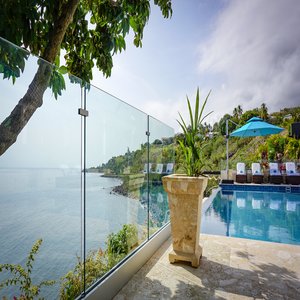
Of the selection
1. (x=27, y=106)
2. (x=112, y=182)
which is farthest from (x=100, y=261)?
(x=27, y=106)

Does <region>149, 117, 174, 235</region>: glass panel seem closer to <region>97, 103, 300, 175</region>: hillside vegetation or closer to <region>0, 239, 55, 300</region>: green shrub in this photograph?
<region>97, 103, 300, 175</region>: hillside vegetation

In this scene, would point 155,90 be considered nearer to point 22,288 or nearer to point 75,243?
point 75,243

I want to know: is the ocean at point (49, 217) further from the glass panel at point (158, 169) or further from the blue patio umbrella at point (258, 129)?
the blue patio umbrella at point (258, 129)

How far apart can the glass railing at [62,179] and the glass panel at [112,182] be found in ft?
0.03

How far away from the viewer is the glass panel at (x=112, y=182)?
7.04 feet

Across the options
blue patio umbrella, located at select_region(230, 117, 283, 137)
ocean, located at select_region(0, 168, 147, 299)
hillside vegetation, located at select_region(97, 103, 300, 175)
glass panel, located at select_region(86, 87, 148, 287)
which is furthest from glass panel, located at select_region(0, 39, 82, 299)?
blue patio umbrella, located at select_region(230, 117, 283, 137)

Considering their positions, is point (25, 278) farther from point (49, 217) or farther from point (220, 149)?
point (220, 149)

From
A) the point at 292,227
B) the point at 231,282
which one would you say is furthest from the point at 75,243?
the point at 292,227

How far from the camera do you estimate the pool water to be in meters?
4.91

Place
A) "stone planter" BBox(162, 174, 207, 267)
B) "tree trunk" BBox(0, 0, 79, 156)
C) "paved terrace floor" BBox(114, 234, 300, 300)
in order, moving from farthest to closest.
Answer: "stone planter" BBox(162, 174, 207, 267)
"paved terrace floor" BBox(114, 234, 300, 300)
"tree trunk" BBox(0, 0, 79, 156)

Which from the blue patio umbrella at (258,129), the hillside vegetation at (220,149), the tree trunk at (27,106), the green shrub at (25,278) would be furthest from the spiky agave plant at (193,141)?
the blue patio umbrella at (258,129)

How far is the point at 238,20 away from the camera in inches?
223

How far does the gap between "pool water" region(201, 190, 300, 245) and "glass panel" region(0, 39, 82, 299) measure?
3814 millimetres

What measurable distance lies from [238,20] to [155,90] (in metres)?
2.83
